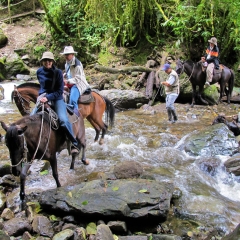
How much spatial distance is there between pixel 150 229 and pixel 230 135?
4.59m

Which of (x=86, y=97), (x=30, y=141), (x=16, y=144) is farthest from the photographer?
(x=86, y=97)

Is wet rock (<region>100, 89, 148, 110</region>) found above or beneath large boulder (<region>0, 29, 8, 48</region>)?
beneath

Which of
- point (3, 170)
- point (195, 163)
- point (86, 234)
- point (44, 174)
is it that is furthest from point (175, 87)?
point (86, 234)

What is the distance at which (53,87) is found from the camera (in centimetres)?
541

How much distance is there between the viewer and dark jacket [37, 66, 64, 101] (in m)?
5.30

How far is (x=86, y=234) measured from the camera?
4137 millimetres

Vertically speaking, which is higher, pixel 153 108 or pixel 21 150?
pixel 21 150

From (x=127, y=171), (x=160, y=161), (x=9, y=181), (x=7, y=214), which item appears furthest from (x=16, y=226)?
(x=160, y=161)

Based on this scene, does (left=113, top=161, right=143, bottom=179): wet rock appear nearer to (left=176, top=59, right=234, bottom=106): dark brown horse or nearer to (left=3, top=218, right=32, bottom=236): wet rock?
(left=3, top=218, right=32, bottom=236): wet rock

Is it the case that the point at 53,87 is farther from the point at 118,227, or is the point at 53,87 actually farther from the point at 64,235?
the point at 118,227

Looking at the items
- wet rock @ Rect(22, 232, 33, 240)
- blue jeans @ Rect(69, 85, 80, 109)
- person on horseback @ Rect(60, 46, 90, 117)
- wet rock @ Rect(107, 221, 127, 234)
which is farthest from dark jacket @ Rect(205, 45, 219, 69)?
wet rock @ Rect(22, 232, 33, 240)

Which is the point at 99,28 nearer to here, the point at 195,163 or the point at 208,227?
the point at 195,163

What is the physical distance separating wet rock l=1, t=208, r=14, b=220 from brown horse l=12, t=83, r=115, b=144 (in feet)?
9.41

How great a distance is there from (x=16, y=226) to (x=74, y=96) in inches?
134
